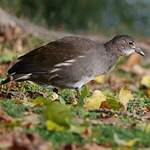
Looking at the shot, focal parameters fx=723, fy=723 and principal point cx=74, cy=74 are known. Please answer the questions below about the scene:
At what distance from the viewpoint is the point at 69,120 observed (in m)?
5.87

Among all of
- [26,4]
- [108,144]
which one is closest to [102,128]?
[108,144]

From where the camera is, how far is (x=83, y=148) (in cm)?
527

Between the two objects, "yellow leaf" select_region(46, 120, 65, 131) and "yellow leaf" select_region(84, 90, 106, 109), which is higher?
"yellow leaf" select_region(84, 90, 106, 109)

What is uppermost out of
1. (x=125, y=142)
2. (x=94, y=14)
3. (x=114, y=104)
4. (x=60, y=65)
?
(x=94, y=14)

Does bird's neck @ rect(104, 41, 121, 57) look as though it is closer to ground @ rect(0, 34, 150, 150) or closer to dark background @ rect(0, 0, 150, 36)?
ground @ rect(0, 34, 150, 150)

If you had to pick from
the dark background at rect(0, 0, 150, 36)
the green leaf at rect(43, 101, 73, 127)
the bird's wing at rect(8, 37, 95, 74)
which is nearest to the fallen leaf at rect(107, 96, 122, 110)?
the bird's wing at rect(8, 37, 95, 74)

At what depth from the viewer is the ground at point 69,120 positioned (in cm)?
538

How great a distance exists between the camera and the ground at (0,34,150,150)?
5.38 m

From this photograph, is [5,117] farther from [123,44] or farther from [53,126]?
[123,44]

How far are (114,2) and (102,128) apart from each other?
12654mm

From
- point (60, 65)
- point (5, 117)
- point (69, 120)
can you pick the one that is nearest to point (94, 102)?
point (60, 65)

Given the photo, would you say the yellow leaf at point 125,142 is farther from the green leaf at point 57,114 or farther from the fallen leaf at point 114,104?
the fallen leaf at point 114,104

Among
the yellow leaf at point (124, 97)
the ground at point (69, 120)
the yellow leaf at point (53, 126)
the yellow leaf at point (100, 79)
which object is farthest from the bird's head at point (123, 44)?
the yellow leaf at point (53, 126)

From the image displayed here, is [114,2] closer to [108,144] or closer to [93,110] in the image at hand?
[93,110]
